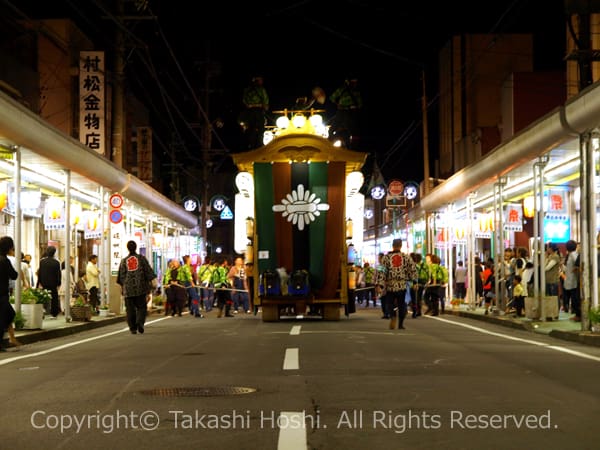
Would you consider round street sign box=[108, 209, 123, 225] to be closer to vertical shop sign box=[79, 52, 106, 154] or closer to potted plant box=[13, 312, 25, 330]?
vertical shop sign box=[79, 52, 106, 154]

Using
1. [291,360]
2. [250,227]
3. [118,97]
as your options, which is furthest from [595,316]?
[118,97]

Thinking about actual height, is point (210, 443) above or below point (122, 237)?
below

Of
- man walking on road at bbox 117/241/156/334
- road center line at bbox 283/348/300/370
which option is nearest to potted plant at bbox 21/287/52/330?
man walking on road at bbox 117/241/156/334

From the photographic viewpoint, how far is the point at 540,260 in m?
23.4

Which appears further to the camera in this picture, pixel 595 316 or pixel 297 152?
pixel 297 152

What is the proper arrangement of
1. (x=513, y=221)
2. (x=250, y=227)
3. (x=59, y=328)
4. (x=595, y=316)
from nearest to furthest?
(x=595, y=316) < (x=59, y=328) < (x=250, y=227) < (x=513, y=221)

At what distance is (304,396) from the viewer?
9.18 metres

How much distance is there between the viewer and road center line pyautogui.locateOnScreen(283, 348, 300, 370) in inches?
467

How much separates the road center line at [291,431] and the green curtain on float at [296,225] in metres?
15.0

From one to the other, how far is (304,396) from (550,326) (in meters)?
13.5

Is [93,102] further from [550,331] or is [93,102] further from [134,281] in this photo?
[550,331]

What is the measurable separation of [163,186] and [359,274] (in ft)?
99.0

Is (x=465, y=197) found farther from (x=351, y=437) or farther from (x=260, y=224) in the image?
(x=351, y=437)

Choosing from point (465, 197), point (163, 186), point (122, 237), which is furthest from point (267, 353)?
point (163, 186)
